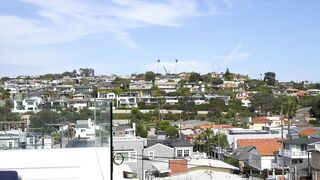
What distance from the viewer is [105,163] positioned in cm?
234

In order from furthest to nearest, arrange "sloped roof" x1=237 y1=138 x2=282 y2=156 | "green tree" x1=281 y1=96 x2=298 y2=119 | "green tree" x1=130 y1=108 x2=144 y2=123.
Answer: "green tree" x1=281 y1=96 x2=298 y2=119, "green tree" x1=130 y1=108 x2=144 y2=123, "sloped roof" x1=237 y1=138 x2=282 y2=156

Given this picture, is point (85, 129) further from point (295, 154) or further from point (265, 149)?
point (265, 149)

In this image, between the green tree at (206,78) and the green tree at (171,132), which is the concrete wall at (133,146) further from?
the green tree at (206,78)

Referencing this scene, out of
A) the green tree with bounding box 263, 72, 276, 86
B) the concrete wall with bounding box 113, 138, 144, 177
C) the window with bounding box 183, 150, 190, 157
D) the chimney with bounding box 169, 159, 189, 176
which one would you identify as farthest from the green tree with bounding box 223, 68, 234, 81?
the chimney with bounding box 169, 159, 189, 176

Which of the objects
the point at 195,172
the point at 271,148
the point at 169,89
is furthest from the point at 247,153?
the point at 169,89

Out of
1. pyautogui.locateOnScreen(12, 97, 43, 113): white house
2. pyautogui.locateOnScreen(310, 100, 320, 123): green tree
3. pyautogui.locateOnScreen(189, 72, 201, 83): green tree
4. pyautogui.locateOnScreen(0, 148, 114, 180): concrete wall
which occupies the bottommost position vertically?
pyautogui.locateOnScreen(310, 100, 320, 123): green tree

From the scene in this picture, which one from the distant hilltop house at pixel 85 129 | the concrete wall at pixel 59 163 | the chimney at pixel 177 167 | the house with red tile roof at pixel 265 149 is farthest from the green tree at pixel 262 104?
the concrete wall at pixel 59 163

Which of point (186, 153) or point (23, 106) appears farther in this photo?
point (186, 153)

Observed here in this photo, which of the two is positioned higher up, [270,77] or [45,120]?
[270,77]

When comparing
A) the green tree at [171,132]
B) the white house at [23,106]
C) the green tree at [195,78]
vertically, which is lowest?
the green tree at [171,132]

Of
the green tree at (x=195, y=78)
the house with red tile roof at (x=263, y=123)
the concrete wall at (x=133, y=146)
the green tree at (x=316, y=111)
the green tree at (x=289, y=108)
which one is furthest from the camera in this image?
the green tree at (x=195, y=78)

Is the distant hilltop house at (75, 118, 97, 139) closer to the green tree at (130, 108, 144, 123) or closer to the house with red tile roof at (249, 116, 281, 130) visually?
the house with red tile roof at (249, 116, 281, 130)

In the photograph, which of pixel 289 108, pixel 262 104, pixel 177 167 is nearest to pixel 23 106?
pixel 177 167

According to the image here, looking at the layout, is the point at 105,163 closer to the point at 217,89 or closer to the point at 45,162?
the point at 45,162
